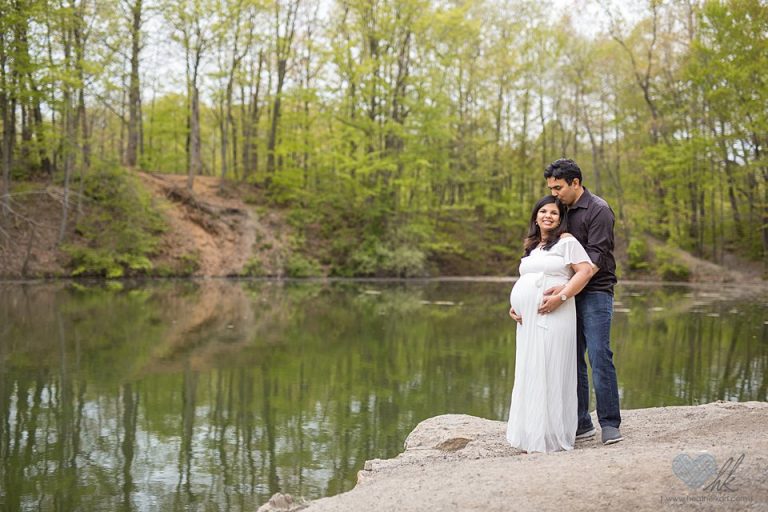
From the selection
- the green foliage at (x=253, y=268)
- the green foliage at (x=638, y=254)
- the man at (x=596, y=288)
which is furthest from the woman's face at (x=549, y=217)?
the green foliage at (x=638, y=254)

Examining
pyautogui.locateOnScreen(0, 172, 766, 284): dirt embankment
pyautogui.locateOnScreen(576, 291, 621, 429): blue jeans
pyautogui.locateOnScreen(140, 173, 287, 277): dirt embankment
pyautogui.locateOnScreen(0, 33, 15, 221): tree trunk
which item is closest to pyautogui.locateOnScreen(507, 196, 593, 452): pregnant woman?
pyautogui.locateOnScreen(576, 291, 621, 429): blue jeans

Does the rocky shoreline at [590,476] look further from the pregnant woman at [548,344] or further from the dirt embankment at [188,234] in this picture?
the dirt embankment at [188,234]

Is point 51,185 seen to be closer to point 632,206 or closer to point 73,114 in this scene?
point 73,114

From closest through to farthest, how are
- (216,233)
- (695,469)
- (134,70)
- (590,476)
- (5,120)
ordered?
(695,469) → (590,476) → (5,120) → (134,70) → (216,233)

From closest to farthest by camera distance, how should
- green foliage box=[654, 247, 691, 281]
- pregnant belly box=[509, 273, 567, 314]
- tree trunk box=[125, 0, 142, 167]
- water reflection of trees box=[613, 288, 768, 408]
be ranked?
→ pregnant belly box=[509, 273, 567, 314] → water reflection of trees box=[613, 288, 768, 408] → tree trunk box=[125, 0, 142, 167] → green foliage box=[654, 247, 691, 281]

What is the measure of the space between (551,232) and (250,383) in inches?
181

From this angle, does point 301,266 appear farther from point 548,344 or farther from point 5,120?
point 548,344

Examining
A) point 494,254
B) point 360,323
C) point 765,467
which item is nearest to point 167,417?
point 765,467

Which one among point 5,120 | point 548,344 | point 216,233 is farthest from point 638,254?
point 548,344

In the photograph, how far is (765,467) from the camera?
340 cm

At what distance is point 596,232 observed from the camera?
4.71 meters

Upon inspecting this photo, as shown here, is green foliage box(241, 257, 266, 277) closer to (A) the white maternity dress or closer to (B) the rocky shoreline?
(B) the rocky shoreline

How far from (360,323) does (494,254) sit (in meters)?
21.2

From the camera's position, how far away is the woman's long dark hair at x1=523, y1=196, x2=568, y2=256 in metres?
4.83
